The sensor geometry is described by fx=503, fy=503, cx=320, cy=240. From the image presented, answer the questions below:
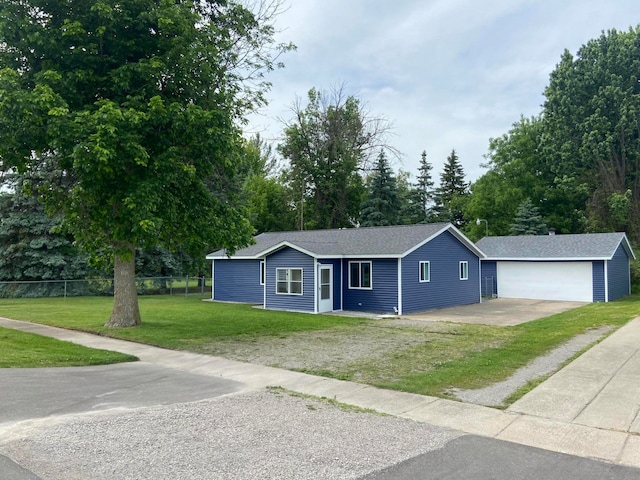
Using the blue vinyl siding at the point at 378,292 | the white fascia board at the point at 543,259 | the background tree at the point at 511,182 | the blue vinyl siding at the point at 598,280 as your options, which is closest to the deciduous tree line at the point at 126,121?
the blue vinyl siding at the point at 378,292

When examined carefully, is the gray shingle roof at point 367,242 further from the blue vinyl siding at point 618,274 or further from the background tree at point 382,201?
the background tree at point 382,201

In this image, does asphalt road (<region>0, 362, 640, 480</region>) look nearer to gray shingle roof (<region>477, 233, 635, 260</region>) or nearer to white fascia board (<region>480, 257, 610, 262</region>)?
white fascia board (<region>480, 257, 610, 262</region>)

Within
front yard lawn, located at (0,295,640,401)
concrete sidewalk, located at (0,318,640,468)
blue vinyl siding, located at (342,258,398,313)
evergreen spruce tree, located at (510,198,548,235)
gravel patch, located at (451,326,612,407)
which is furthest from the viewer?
evergreen spruce tree, located at (510,198,548,235)

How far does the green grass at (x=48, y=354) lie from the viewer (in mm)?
9656

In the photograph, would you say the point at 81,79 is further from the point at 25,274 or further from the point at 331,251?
the point at 25,274

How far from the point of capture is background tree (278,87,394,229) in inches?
1764

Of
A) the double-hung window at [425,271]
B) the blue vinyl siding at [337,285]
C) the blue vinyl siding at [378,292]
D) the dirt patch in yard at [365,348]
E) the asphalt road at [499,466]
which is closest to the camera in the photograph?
the asphalt road at [499,466]

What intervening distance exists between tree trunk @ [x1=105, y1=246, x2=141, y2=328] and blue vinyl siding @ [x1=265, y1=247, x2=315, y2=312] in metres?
7.15

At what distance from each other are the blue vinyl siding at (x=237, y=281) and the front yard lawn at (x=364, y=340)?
15.4 ft

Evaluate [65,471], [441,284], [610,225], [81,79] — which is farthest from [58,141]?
[610,225]

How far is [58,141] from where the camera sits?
38.0 feet

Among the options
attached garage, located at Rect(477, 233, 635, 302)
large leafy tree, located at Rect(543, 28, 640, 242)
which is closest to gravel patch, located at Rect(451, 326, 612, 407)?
attached garage, located at Rect(477, 233, 635, 302)

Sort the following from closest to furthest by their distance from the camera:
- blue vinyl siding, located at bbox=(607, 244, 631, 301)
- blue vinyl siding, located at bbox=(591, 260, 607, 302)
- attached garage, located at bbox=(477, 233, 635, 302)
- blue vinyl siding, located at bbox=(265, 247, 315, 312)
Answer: blue vinyl siding, located at bbox=(265, 247, 315, 312)
blue vinyl siding, located at bbox=(591, 260, 607, 302)
attached garage, located at bbox=(477, 233, 635, 302)
blue vinyl siding, located at bbox=(607, 244, 631, 301)

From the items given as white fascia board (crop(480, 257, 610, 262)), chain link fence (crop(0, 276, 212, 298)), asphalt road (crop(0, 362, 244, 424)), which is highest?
white fascia board (crop(480, 257, 610, 262))
